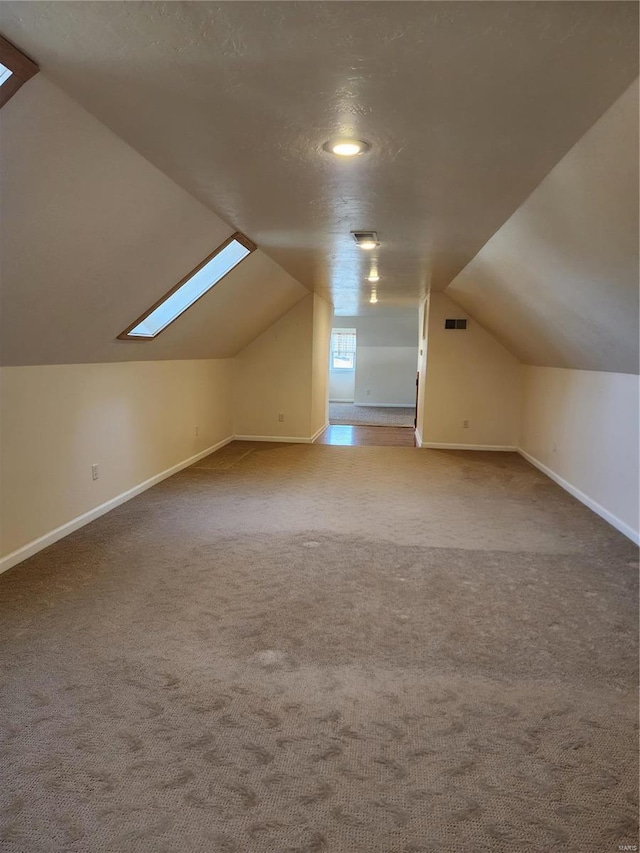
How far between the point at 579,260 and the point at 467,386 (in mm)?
4100

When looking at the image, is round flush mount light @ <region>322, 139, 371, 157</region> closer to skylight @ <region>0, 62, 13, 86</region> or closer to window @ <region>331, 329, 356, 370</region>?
skylight @ <region>0, 62, 13, 86</region>

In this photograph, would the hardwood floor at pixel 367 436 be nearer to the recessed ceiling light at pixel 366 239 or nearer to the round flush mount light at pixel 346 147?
the recessed ceiling light at pixel 366 239

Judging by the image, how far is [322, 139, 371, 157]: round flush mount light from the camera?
2.14 meters

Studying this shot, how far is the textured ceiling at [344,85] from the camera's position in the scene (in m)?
1.37

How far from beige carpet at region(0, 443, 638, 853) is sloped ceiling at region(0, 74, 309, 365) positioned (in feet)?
4.32

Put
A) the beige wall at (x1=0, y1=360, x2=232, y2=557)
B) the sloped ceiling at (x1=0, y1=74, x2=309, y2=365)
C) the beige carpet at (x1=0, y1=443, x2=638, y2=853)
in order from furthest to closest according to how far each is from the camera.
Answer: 1. the beige wall at (x1=0, y1=360, x2=232, y2=557)
2. the sloped ceiling at (x1=0, y1=74, x2=309, y2=365)
3. the beige carpet at (x1=0, y1=443, x2=638, y2=853)

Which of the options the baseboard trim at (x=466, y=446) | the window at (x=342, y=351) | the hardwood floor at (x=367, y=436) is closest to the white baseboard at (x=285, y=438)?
the hardwood floor at (x=367, y=436)

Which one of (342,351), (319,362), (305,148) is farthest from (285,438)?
(342,351)

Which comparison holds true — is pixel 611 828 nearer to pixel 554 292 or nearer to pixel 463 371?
pixel 554 292

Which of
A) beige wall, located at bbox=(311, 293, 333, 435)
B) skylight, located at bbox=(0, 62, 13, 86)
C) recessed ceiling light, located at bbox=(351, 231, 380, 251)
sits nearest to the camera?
skylight, located at bbox=(0, 62, 13, 86)

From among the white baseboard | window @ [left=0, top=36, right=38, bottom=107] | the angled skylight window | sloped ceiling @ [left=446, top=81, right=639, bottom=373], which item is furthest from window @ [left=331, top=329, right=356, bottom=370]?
window @ [left=0, top=36, right=38, bottom=107]

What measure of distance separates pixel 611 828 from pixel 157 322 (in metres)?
4.03

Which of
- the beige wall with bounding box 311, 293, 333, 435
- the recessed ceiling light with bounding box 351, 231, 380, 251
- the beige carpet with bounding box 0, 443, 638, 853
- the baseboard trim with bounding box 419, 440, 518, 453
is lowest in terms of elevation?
the beige carpet with bounding box 0, 443, 638, 853

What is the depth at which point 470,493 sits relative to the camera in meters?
4.90
